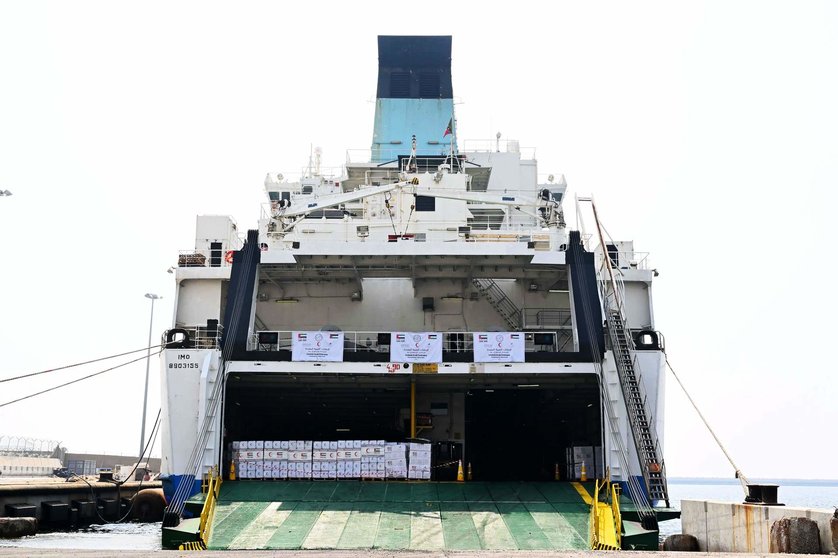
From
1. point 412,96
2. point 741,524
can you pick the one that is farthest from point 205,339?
point 412,96

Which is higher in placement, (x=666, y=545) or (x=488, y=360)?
(x=488, y=360)

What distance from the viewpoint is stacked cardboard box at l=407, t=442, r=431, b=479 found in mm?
22131

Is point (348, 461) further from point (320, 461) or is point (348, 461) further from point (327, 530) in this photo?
point (327, 530)

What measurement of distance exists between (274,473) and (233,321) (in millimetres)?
4117

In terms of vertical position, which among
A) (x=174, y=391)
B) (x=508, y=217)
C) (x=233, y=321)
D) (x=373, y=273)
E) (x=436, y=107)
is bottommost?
(x=174, y=391)

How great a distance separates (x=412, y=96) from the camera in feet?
138

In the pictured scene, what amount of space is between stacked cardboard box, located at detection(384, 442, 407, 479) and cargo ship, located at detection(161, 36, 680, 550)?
4 cm

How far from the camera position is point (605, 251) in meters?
23.8

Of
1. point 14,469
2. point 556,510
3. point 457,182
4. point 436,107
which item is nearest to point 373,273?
point 457,182

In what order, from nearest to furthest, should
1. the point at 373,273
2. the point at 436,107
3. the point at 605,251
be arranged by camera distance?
1. the point at 605,251
2. the point at 373,273
3. the point at 436,107

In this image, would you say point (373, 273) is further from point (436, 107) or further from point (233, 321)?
point (436, 107)

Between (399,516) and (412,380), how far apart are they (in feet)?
20.5

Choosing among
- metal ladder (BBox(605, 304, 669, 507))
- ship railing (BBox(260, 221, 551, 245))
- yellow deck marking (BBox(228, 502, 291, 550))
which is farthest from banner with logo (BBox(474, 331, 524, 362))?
Result: yellow deck marking (BBox(228, 502, 291, 550))

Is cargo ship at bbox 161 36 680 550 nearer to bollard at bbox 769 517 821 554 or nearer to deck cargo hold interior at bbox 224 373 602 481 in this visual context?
deck cargo hold interior at bbox 224 373 602 481
